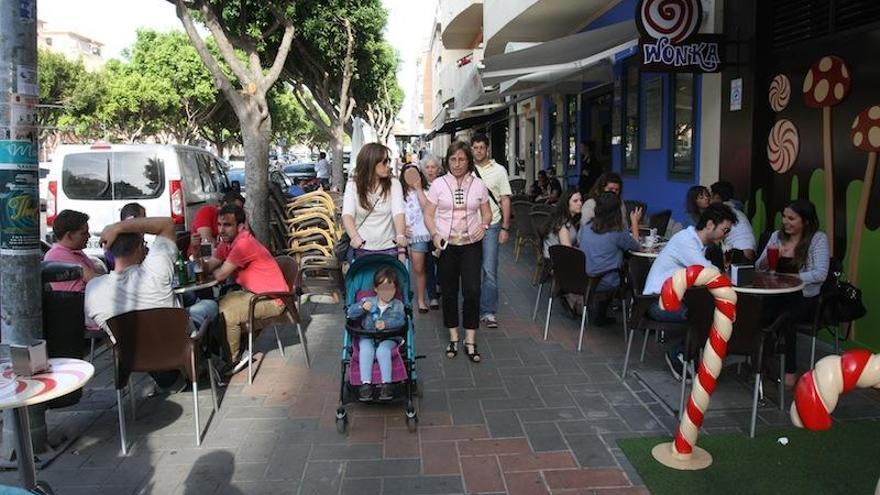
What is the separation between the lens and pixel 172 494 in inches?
139

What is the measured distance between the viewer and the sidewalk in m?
3.65

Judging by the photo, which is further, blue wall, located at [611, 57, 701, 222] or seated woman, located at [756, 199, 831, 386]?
blue wall, located at [611, 57, 701, 222]

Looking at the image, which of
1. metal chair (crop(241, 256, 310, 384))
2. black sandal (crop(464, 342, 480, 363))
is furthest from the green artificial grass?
metal chair (crop(241, 256, 310, 384))

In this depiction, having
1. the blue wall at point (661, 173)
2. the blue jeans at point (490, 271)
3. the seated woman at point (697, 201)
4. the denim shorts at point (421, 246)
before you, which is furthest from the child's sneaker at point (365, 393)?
the blue wall at point (661, 173)

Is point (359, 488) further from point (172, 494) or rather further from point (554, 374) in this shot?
point (554, 374)

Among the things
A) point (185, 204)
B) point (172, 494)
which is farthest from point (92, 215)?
point (172, 494)

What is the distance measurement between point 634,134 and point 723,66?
352cm

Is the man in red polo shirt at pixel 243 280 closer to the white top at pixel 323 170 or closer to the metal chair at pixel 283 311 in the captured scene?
the metal chair at pixel 283 311

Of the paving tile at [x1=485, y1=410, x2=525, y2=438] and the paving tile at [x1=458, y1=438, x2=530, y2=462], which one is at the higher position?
the paving tile at [x1=485, y1=410, x2=525, y2=438]

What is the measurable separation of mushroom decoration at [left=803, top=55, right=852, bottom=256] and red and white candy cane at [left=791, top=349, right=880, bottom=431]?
4361 mm

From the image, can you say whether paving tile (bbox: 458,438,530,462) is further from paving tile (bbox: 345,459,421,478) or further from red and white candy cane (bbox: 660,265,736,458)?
red and white candy cane (bbox: 660,265,736,458)

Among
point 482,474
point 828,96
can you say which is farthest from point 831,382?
point 828,96

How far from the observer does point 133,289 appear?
178 inches

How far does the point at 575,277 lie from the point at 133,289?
11.1 ft
